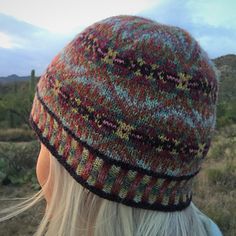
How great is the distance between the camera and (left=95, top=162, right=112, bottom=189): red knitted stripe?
1.56 meters

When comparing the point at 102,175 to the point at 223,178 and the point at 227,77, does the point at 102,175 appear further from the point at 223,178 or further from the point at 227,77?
the point at 227,77

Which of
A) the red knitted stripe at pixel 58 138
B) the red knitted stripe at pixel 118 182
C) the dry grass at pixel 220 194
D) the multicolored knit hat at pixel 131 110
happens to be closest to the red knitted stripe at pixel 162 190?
the multicolored knit hat at pixel 131 110

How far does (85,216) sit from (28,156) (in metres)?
7.62

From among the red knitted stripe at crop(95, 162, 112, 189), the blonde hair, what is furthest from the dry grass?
the red knitted stripe at crop(95, 162, 112, 189)

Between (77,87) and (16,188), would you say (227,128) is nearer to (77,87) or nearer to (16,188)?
(16,188)

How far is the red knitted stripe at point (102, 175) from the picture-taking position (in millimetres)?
1560

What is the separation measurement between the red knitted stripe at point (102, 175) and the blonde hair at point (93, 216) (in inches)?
2.0

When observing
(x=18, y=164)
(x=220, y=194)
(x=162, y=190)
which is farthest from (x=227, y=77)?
(x=162, y=190)

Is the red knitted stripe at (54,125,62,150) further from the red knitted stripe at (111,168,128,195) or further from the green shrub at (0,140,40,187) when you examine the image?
the green shrub at (0,140,40,187)

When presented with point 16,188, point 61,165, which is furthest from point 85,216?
point 16,188

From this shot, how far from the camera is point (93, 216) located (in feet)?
5.28

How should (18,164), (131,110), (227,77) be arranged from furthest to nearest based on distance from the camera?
(227,77), (18,164), (131,110)

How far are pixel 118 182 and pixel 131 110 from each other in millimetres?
232

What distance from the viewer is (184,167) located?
163cm
